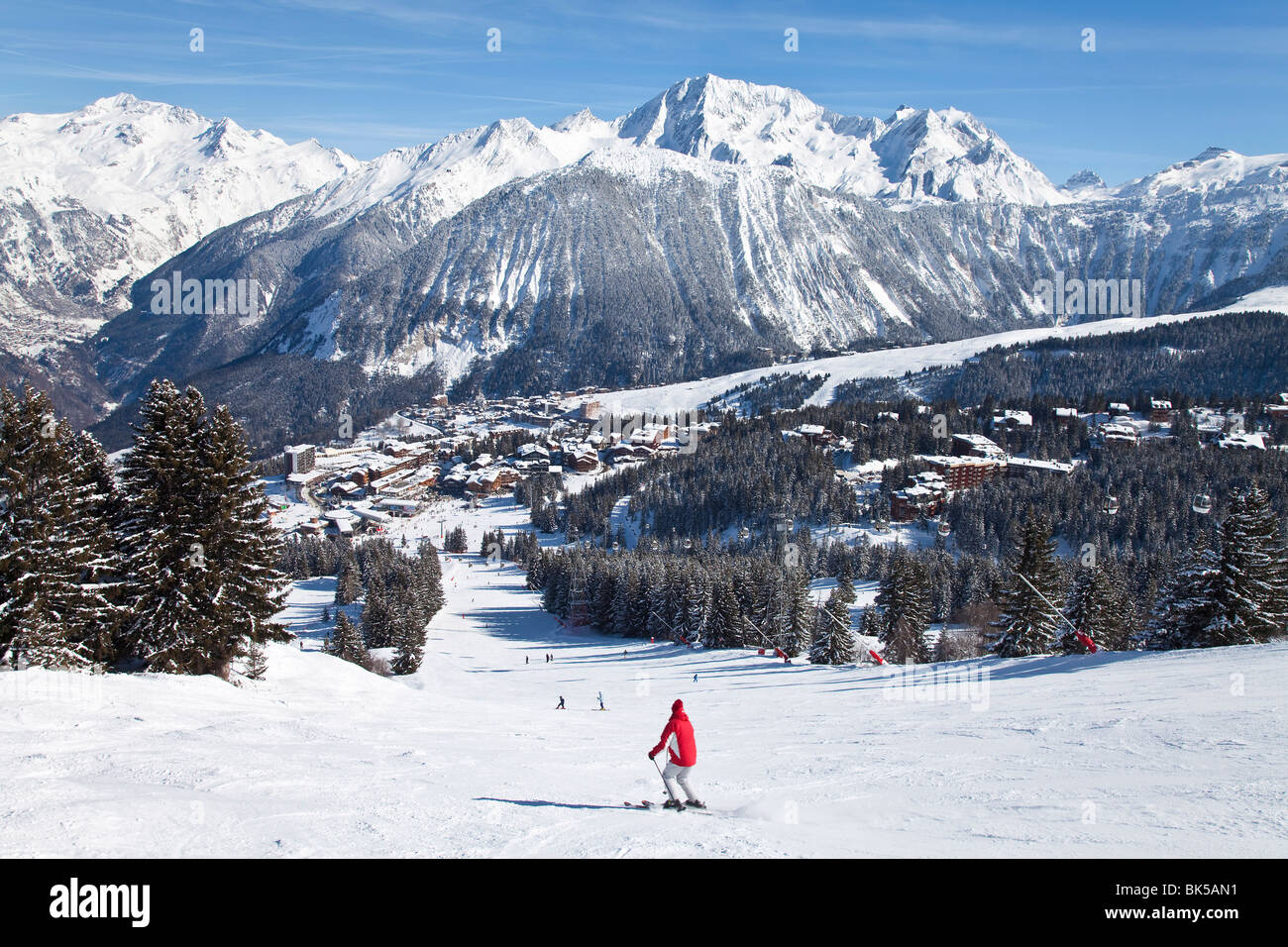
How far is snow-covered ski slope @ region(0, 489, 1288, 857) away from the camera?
890 centimetres

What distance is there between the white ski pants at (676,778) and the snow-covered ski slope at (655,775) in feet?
2.15

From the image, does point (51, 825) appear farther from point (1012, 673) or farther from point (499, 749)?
point (1012, 673)

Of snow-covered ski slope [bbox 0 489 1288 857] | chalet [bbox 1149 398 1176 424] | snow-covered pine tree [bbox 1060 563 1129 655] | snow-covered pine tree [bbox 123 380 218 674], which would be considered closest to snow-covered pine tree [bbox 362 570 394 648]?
snow-covered ski slope [bbox 0 489 1288 857]

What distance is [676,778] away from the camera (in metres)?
11.3

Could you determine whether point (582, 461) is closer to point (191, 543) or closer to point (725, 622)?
point (725, 622)

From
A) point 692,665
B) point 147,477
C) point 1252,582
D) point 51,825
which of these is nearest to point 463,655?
point 692,665

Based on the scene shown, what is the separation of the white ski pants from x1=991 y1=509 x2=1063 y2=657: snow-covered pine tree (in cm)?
3213

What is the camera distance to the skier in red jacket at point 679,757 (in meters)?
11.0

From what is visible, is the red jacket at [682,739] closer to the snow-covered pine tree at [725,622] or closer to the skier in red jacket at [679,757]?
the skier in red jacket at [679,757]

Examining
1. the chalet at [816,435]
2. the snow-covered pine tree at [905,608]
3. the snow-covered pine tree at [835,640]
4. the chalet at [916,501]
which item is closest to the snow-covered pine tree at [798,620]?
the snow-covered pine tree at [835,640]

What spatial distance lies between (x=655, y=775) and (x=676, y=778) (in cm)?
309

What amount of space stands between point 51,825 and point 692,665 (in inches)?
1606

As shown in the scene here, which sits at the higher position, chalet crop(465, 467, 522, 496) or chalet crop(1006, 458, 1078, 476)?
chalet crop(1006, 458, 1078, 476)

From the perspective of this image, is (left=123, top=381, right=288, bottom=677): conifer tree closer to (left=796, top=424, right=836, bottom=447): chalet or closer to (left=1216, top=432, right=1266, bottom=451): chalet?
(left=796, top=424, right=836, bottom=447): chalet
